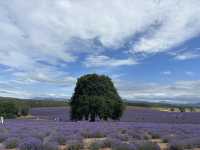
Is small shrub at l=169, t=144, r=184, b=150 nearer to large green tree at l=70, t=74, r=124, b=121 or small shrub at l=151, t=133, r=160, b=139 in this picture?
small shrub at l=151, t=133, r=160, b=139

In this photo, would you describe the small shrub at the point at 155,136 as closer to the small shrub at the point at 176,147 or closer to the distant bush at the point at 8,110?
the small shrub at the point at 176,147

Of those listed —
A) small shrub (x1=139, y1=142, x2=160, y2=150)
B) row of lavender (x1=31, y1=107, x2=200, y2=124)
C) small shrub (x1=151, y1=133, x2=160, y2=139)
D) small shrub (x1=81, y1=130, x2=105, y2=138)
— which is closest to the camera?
small shrub (x1=139, y1=142, x2=160, y2=150)

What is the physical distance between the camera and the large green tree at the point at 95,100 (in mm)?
39000

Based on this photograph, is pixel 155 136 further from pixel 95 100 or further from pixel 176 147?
pixel 95 100

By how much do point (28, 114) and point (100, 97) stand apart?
107ft

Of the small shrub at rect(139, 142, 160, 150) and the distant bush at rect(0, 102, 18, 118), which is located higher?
the distant bush at rect(0, 102, 18, 118)

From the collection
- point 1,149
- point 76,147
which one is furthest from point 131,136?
point 1,149

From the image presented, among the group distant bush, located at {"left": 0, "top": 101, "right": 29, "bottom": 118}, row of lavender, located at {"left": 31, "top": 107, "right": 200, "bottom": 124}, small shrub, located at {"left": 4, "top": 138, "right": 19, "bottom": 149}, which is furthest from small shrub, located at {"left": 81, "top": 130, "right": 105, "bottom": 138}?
distant bush, located at {"left": 0, "top": 101, "right": 29, "bottom": 118}

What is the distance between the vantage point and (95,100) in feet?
127

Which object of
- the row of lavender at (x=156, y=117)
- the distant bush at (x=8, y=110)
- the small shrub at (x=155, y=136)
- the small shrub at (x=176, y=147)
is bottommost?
the small shrub at (x=176, y=147)

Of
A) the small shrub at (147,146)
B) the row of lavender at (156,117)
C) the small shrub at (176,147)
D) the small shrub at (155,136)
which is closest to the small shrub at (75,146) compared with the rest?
the small shrub at (147,146)

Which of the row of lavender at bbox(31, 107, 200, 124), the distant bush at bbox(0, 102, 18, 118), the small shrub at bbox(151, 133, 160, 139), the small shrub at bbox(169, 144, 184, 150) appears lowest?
the small shrub at bbox(169, 144, 184, 150)

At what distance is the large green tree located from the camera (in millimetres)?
39000

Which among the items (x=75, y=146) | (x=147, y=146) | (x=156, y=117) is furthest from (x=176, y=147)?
(x=156, y=117)
